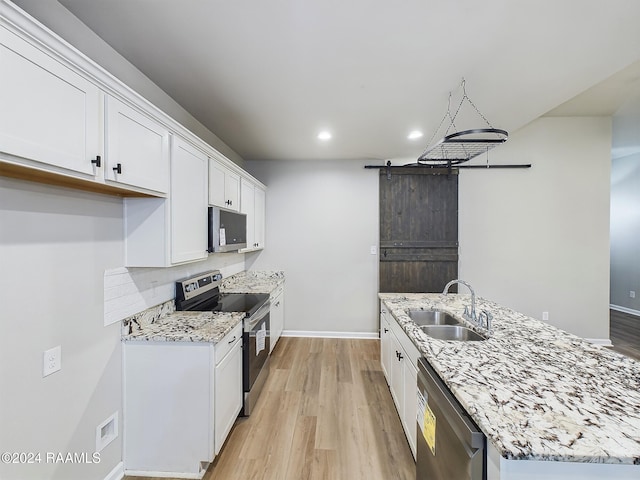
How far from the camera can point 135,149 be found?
1499mm

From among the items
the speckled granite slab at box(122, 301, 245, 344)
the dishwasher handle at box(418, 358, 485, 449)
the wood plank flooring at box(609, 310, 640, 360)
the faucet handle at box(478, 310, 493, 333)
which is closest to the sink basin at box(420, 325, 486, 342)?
the faucet handle at box(478, 310, 493, 333)

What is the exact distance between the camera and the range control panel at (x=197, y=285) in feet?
7.64

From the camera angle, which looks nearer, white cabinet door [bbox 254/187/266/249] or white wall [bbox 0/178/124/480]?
white wall [bbox 0/178/124/480]

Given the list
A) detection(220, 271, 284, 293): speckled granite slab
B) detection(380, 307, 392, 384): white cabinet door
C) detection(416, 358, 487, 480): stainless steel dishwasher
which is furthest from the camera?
detection(220, 271, 284, 293): speckled granite slab

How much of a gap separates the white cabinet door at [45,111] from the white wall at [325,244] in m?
3.15

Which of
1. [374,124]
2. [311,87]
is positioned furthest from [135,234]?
[374,124]

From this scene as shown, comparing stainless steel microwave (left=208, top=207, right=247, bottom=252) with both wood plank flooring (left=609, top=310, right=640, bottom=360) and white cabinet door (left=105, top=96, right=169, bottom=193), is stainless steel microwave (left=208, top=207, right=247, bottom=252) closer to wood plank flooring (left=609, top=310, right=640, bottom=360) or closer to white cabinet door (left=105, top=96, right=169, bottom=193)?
white cabinet door (left=105, top=96, right=169, bottom=193)

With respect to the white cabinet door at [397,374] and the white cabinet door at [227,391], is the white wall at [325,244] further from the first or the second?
the white cabinet door at [227,391]

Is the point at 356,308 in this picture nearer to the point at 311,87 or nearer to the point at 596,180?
the point at 311,87

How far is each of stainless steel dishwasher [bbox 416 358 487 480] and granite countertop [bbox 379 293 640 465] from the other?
0.24ft

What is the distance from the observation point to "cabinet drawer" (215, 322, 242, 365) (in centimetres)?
181

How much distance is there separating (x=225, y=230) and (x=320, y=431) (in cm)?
188

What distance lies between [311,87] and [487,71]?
4.23 feet

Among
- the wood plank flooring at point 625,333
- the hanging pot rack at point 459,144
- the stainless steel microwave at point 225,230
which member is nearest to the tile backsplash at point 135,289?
the stainless steel microwave at point 225,230
